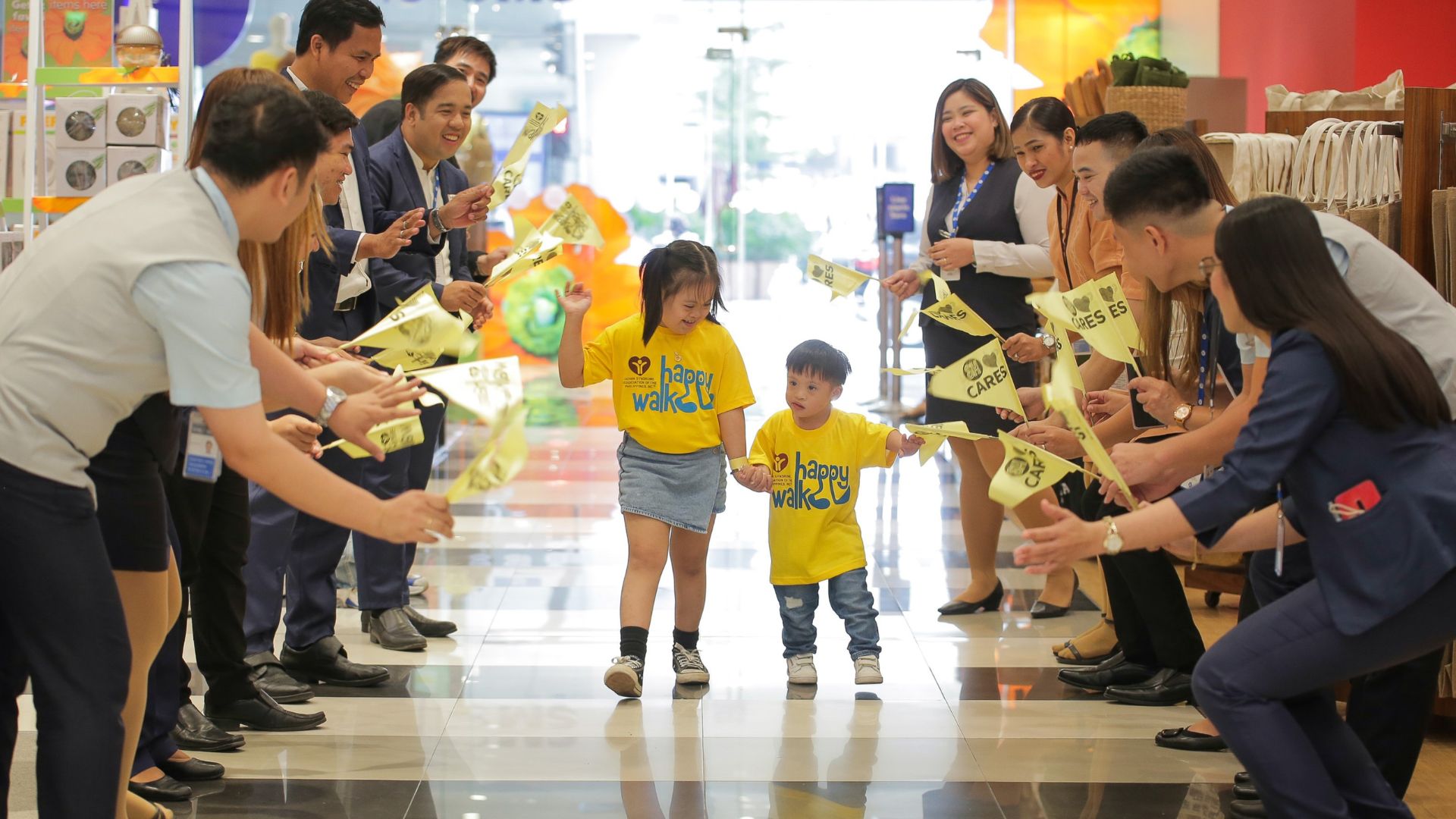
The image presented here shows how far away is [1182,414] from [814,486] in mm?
1026

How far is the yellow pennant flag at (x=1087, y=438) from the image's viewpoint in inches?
90.7

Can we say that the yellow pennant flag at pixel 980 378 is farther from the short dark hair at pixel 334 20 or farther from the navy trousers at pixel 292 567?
the short dark hair at pixel 334 20

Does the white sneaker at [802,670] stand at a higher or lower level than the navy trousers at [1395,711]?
lower

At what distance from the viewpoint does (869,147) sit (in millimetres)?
12477

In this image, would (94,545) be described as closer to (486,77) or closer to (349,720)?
(349,720)

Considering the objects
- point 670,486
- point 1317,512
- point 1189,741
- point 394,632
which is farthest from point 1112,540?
point 394,632

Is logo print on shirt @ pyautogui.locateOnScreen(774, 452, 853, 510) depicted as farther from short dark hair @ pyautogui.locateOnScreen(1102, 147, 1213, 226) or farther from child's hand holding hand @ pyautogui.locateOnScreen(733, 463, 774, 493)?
short dark hair @ pyautogui.locateOnScreen(1102, 147, 1213, 226)

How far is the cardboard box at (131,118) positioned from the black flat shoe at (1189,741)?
10.7 feet

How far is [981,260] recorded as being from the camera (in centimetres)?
411

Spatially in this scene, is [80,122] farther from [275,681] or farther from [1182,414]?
[1182,414]

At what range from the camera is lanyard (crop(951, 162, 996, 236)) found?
4.29 metres

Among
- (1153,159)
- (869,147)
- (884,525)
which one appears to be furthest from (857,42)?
(1153,159)

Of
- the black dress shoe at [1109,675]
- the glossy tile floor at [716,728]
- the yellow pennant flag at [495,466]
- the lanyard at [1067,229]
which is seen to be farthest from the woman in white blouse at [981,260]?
the yellow pennant flag at [495,466]

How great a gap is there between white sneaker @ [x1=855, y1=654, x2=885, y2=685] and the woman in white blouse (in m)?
0.79
